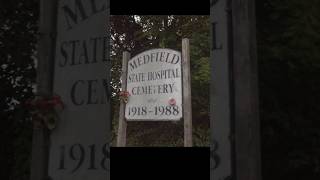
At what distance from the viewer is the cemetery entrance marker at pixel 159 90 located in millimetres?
8438

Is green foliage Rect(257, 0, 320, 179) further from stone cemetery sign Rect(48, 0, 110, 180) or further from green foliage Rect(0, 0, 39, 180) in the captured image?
green foliage Rect(0, 0, 39, 180)

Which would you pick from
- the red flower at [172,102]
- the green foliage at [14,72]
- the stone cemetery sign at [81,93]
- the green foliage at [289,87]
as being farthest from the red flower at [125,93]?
the stone cemetery sign at [81,93]

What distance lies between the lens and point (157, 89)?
8500 mm

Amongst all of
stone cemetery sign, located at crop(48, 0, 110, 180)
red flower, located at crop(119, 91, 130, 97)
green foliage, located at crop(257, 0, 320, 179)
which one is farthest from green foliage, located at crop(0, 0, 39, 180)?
red flower, located at crop(119, 91, 130, 97)

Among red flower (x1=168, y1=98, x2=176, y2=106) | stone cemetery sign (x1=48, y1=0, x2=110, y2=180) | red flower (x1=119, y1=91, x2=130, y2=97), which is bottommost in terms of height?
stone cemetery sign (x1=48, y1=0, x2=110, y2=180)

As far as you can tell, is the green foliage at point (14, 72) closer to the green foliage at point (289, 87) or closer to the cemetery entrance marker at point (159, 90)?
the green foliage at point (289, 87)

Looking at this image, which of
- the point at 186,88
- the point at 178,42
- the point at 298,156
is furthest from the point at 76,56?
the point at 178,42

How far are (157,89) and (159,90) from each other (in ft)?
0.14

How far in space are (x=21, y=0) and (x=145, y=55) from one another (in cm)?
463

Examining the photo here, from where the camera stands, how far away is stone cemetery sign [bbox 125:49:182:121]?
847 centimetres

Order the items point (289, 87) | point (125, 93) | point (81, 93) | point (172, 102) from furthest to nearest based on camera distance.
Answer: point (125, 93) → point (172, 102) → point (289, 87) → point (81, 93)

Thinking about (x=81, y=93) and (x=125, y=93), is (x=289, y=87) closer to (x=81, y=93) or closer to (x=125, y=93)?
(x=81, y=93)

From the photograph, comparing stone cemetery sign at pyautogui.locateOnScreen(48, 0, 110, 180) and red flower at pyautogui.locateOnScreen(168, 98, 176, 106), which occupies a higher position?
red flower at pyautogui.locateOnScreen(168, 98, 176, 106)

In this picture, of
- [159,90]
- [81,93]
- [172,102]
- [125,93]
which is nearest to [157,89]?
[159,90]
